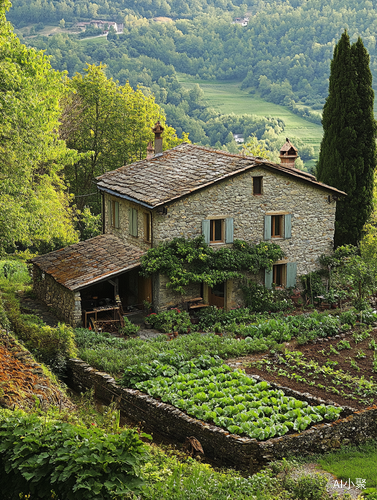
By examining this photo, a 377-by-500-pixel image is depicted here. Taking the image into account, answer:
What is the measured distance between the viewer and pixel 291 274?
24.3 metres

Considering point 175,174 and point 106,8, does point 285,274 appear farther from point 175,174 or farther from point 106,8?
point 106,8

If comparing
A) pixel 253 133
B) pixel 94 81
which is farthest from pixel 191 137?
pixel 94 81

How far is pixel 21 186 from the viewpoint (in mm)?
20750

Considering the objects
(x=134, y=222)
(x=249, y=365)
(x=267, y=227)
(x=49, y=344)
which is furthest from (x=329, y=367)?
(x=134, y=222)

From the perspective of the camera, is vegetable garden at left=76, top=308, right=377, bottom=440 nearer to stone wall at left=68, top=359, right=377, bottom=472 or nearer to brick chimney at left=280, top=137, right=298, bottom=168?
stone wall at left=68, top=359, right=377, bottom=472

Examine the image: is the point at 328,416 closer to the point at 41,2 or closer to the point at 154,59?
the point at 154,59

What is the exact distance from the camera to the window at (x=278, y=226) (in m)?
23.6

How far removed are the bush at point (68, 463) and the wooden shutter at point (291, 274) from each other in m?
16.5

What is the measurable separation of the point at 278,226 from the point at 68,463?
57.4 ft

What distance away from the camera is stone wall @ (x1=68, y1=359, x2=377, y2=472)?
38.2 ft

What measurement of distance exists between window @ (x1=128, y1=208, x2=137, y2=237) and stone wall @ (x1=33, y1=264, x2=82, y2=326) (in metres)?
3.73

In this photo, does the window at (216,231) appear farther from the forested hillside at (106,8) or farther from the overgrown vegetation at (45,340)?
the forested hillside at (106,8)

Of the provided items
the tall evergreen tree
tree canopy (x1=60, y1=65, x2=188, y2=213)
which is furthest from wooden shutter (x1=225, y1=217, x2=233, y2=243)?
tree canopy (x1=60, y1=65, x2=188, y2=213)

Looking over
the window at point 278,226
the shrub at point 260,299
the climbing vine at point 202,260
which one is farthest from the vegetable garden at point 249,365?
the window at point 278,226
